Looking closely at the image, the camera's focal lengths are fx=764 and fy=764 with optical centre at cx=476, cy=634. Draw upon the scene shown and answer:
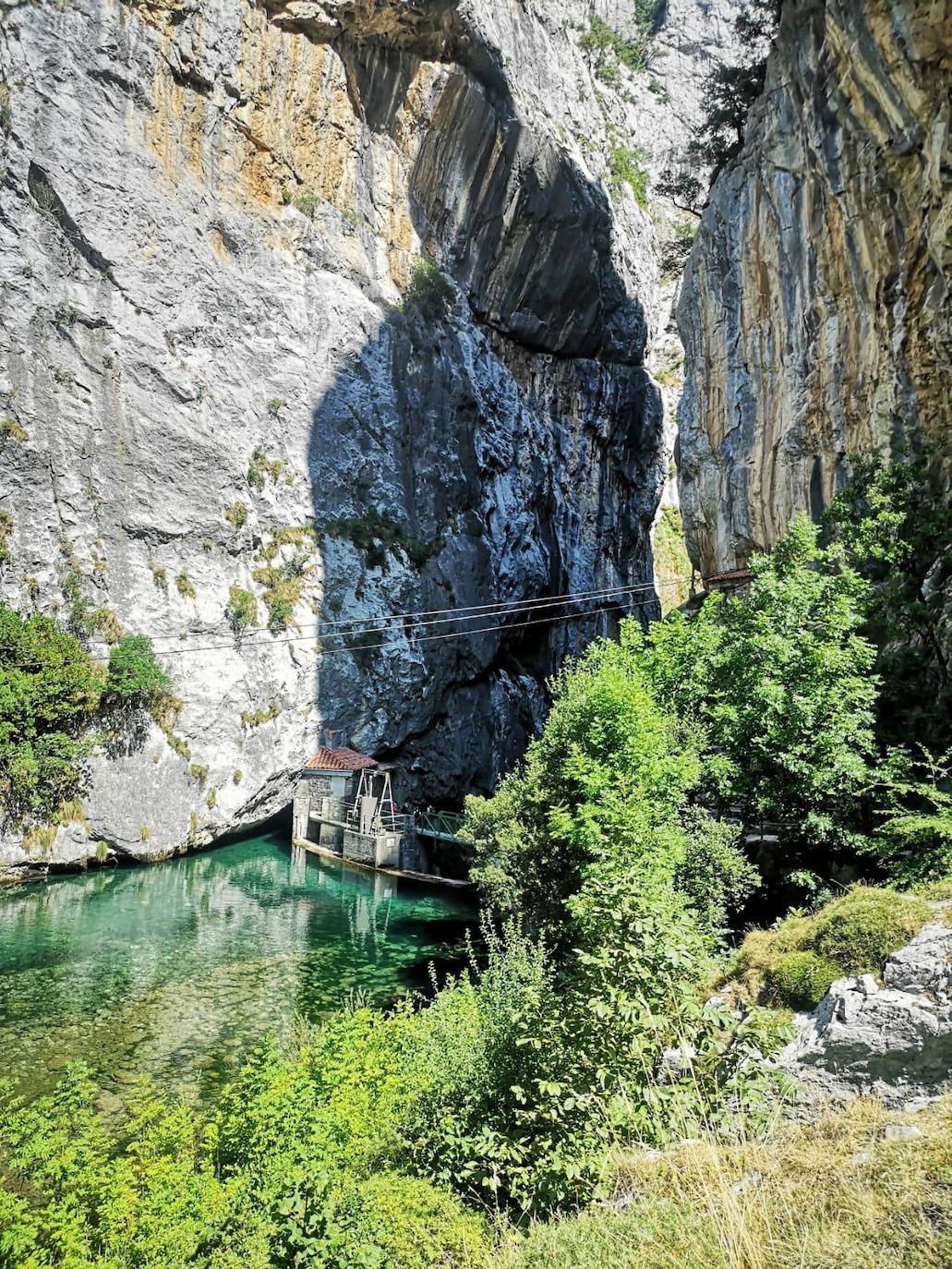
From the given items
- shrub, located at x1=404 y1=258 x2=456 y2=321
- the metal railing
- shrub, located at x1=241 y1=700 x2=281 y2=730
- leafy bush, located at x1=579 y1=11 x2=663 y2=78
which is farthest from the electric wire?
leafy bush, located at x1=579 y1=11 x2=663 y2=78

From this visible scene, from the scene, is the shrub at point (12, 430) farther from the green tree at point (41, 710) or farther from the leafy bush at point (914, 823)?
the leafy bush at point (914, 823)

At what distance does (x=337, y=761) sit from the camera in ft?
95.9

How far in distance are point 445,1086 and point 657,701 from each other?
8.48 metres

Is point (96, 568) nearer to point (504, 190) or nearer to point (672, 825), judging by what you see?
point (672, 825)

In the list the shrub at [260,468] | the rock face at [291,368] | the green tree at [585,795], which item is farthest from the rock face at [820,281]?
the shrub at [260,468]

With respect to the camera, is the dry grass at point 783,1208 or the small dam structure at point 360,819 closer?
the dry grass at point 783,1208

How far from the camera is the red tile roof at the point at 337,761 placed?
29.0 meters

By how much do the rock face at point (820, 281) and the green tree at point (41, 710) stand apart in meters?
20.5

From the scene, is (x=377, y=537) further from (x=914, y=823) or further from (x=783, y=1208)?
(x=783, y=1208)

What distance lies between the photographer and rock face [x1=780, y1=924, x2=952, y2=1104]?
441 centimetres

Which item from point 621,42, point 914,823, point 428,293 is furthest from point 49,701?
point 621,42

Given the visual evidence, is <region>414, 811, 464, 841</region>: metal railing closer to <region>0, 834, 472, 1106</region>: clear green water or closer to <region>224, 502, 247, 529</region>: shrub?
<region>0, 834, 472, 1106</region>: clear green water

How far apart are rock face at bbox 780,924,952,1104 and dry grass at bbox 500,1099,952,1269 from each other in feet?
1.44

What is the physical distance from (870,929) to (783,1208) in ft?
11.6
